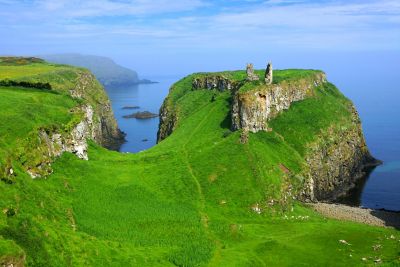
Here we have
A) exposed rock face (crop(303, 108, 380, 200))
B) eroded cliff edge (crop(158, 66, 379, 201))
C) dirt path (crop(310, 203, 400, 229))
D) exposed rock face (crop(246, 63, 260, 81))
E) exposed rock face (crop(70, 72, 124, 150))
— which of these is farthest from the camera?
exposed rock face (crop(70, 72, 124, 150))

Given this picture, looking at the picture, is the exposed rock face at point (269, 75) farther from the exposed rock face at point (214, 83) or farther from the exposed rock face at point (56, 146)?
the exposed rock face at point (56, 146)

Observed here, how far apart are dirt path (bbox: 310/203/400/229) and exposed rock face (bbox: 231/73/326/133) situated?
83.1ft

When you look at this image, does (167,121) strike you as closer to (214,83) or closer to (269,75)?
(214,83)

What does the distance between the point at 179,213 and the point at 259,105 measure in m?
45.4

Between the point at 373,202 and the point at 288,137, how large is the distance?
2782cm

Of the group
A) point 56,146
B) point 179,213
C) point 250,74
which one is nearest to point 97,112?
point 250,74

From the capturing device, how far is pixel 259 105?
115 meters

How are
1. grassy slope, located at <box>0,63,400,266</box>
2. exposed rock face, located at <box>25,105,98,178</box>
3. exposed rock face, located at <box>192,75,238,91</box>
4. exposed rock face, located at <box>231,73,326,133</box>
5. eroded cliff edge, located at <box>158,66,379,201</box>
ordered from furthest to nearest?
exposed rock face, located at <box>192,75,238,91</box> → eroded cliff edge, located at <box>158,66,379,201</box> → exposed rock face, located at <box>231,73,326,133</box> → exposed rock face, located at <box>25,105,98,178</box> → grassy slope, located at <box>0,63,400,266</box>

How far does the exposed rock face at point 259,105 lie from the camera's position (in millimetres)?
113312

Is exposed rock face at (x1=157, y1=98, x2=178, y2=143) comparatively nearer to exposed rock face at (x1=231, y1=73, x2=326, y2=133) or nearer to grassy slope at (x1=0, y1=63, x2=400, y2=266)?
grassy slope at (x1=0, y1=63, x2=400, y2=266)

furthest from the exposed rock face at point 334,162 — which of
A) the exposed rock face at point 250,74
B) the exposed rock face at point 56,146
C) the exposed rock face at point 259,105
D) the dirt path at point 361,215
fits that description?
the exposed rock face at point 56,146

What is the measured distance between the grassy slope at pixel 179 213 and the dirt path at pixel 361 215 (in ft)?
20.9

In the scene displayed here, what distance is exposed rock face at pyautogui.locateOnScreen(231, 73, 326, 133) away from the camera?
372ft

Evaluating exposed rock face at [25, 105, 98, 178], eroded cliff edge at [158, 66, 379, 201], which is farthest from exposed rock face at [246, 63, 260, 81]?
exposed rock face at [25, 105, 98, 178]
